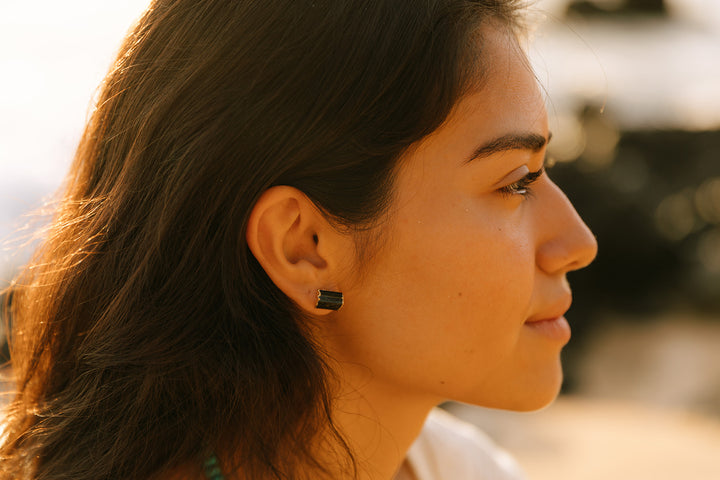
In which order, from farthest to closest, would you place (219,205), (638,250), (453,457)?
(638,250)
(453,457)
(219,205)

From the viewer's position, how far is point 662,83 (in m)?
12.2

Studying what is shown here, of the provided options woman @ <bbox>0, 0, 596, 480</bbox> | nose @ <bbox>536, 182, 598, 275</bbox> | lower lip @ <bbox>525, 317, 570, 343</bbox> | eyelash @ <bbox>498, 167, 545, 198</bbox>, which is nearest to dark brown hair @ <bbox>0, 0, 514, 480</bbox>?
woman @ <bbox>0, 0, 596, 480</bbox>

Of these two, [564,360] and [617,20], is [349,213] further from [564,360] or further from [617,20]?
[617,20]

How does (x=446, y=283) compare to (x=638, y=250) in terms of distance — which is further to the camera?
(x=638, y=250)

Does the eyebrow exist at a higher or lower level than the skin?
higher

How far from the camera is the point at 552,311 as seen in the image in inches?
67.3

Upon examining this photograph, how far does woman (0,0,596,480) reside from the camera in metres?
1.48

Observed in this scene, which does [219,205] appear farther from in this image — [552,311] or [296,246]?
[552,311]

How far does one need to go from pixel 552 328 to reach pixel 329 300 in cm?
53

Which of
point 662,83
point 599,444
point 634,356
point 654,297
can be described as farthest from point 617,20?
point 599,444

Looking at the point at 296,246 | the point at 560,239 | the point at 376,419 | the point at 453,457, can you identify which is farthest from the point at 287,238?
the point at 453,457

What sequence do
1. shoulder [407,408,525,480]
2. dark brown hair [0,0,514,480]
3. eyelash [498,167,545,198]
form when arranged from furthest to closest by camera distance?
1. shoulder [407,408,525,480]
2. eyelash [498,167,545,198]
3. dark brown hair [0,0,514,480]

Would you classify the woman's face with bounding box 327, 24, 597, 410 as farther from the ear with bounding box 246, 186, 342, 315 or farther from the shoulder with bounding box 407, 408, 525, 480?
the shoulder with bounding box 407, 408, 525, 480

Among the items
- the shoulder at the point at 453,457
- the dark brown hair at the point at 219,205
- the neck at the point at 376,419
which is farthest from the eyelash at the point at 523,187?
the shoulder at the point at 453,457
